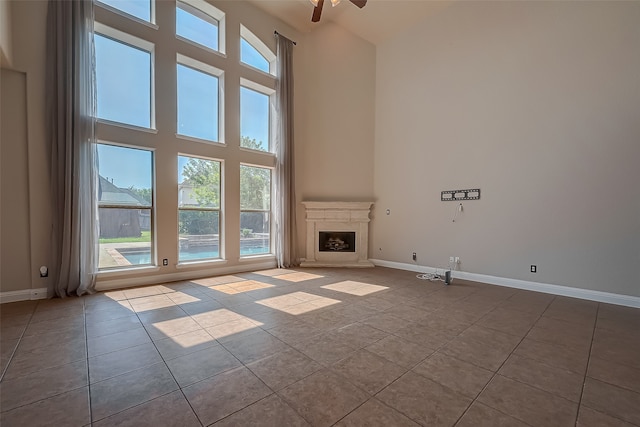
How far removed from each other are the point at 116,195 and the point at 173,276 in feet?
5.18

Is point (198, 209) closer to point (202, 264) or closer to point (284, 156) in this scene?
point (202, 264)

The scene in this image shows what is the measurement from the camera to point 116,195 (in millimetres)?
4328

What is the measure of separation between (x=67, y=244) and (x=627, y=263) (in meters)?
7.44

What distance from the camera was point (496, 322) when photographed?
3039mm

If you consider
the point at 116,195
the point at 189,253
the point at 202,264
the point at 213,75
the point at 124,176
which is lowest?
the point at 202,264

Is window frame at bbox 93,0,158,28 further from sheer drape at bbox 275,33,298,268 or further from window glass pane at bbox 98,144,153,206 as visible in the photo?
sheer drape at bbox 275,33,298,268

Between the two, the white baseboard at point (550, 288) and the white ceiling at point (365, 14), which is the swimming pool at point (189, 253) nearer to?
the white baseboard at point (550, 288)

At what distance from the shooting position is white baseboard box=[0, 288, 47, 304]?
137 inches

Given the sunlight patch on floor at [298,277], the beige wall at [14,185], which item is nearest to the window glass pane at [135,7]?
the beige wall at [14,185]

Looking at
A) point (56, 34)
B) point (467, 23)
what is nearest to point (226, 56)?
point (56, 34)

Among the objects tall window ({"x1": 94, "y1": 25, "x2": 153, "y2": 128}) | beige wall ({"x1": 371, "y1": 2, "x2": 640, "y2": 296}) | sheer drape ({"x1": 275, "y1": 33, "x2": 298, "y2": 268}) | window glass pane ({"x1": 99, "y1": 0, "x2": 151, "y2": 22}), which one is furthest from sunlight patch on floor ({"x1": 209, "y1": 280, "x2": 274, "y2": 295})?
window glass pane ({"x1": 99, "y1": 0, "x2": 151, "y2": 22})

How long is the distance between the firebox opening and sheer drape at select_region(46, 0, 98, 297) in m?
4.26

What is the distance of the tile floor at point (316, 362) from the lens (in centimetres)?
160

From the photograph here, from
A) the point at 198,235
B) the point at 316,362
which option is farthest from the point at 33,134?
the point at 316,362
